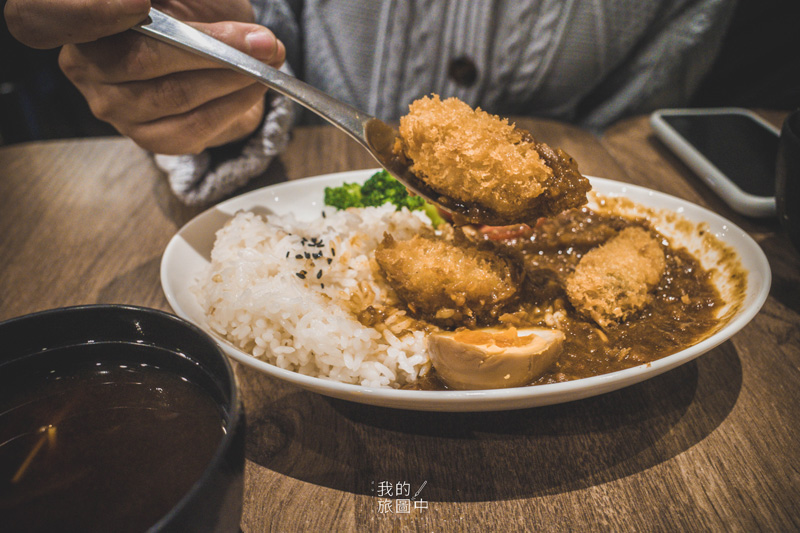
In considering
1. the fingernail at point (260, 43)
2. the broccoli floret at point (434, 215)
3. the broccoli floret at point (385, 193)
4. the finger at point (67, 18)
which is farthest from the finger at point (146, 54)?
the broccoli floret at point (434, 215)

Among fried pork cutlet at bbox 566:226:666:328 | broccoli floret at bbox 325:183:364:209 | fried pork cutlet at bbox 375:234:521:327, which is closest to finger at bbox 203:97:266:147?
broccoli floret at bbox 325:183:364:209

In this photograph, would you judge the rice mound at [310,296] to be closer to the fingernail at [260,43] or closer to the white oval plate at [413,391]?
the white oval plate at [413,391]

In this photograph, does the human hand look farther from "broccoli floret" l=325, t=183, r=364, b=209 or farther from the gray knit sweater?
the gray knit sweater

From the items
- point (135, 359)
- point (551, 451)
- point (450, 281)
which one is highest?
point (135, 359)

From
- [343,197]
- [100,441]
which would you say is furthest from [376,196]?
[100,441]

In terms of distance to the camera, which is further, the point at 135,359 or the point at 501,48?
the point at 501,48

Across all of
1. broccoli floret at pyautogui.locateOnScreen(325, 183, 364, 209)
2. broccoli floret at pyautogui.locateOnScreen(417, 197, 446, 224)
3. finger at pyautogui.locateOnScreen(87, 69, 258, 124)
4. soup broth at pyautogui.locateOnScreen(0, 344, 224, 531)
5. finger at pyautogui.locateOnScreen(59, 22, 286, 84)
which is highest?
finger at pyautogui.locateOnScreen(59, 22, 286, 84)

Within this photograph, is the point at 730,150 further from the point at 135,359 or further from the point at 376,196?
the point at 135,359

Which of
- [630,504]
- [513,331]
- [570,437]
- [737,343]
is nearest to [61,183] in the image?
[513,331]
